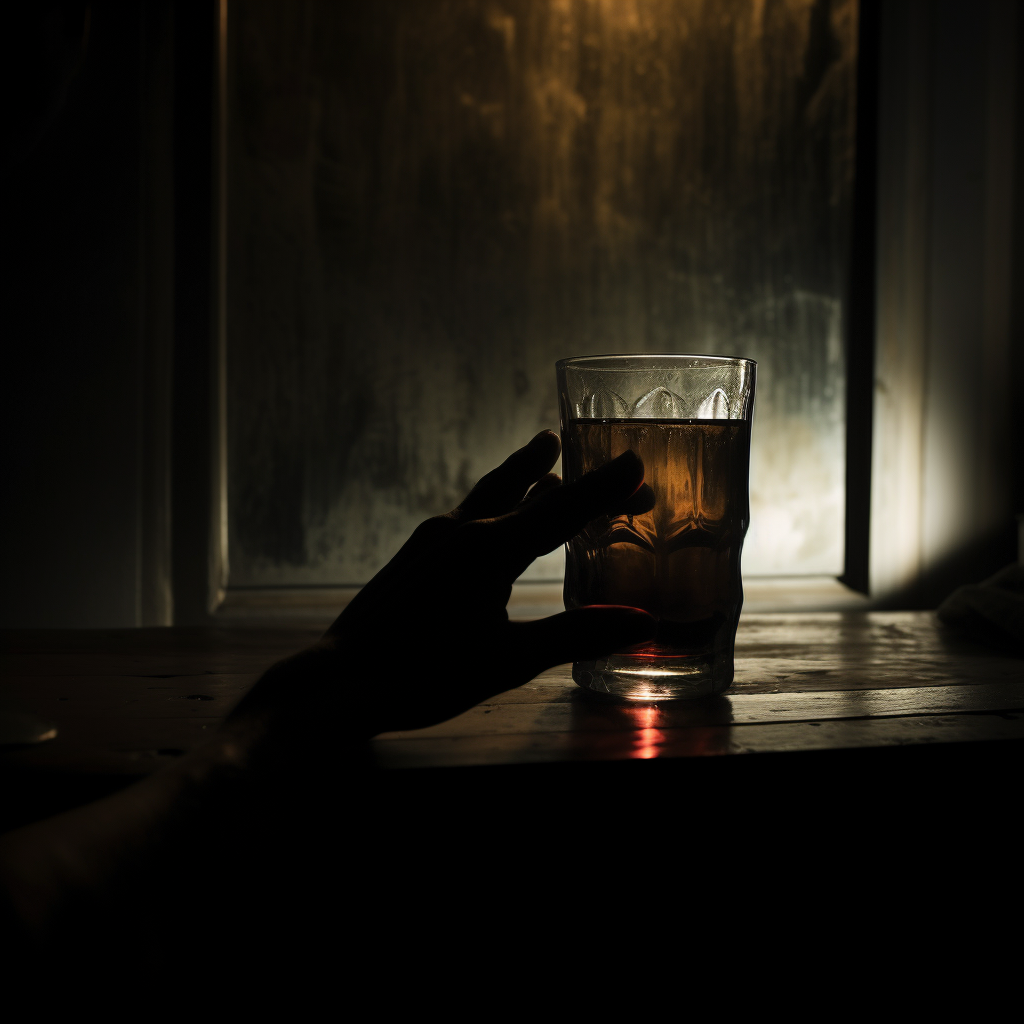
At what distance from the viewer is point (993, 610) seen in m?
0.84

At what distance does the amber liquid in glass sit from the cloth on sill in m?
0.34

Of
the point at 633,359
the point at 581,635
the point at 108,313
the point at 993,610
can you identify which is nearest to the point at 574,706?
the point at 581,635

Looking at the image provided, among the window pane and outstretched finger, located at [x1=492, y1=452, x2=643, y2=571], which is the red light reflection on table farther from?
A: the window pane

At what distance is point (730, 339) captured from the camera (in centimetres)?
192

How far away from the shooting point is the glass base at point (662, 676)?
0.64 meters

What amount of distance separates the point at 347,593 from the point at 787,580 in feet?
3.13

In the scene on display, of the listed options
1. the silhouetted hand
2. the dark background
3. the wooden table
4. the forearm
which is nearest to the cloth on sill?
the wooden table

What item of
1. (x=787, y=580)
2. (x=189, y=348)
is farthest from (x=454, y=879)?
(x=787, y=580)

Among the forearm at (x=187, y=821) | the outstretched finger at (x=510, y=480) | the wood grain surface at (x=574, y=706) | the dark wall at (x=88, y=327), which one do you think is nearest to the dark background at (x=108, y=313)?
the dark wall at (x=88, y=327)

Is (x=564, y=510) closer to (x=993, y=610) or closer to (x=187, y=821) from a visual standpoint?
(x=187, y=821)

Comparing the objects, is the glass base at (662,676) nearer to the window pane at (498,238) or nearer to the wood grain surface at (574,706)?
the wood grain surface at (574,706)

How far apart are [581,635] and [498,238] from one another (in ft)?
4.73

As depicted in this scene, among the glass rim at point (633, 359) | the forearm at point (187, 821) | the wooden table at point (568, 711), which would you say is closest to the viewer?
the forearm at point (187, 821)

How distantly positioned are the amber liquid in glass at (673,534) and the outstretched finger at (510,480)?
51mm
